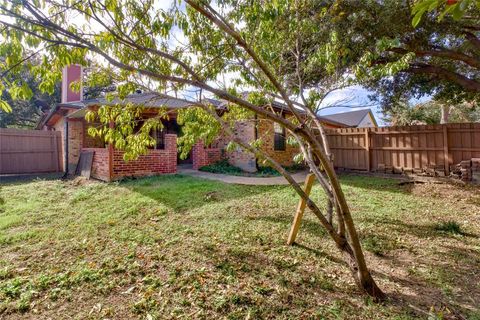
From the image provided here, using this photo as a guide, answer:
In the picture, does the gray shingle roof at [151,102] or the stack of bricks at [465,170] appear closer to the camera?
the gray shingle roof at [151,102]

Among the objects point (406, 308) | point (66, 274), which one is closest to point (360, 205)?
point (406, 308)

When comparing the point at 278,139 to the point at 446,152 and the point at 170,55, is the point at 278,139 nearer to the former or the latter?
the point at 446,152

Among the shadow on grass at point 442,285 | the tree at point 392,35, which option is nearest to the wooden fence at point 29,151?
the tree at point 392,35

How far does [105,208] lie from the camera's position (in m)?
5.68

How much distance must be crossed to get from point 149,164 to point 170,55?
7316 mm

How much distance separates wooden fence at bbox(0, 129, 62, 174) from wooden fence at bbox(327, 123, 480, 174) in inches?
471

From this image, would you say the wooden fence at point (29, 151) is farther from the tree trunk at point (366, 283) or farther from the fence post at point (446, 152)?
the fence post at point (446, 152)

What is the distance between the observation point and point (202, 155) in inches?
446

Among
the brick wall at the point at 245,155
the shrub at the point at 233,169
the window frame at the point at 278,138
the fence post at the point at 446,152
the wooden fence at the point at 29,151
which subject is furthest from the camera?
the window frame at the point at 278,138

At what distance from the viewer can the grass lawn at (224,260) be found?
2494mm

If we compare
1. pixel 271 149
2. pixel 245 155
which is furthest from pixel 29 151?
pixel 271 149

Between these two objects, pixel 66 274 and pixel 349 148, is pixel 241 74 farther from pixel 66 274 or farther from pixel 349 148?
pixel 349 148

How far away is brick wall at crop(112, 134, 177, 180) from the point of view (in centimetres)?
843

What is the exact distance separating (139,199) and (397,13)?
7.04 m
